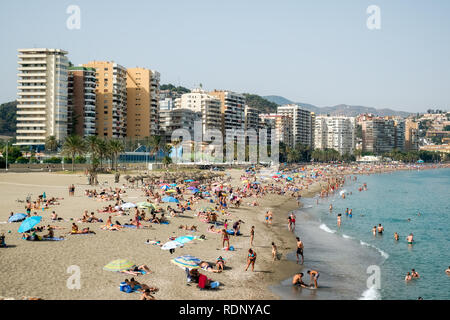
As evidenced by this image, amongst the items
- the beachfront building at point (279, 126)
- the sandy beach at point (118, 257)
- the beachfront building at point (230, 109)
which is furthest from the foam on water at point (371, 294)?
the beachfront building at point (279, 126)

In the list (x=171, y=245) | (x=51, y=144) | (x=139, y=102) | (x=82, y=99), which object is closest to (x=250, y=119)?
(x=139, y=102)

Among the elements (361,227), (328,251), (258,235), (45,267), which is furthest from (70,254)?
(361,227)

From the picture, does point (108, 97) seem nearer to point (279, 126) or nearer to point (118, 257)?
point (279, 126)

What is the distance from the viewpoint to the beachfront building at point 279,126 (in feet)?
574

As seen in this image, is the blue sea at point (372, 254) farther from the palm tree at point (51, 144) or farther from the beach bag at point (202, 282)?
the palm tree at point (51, 144)

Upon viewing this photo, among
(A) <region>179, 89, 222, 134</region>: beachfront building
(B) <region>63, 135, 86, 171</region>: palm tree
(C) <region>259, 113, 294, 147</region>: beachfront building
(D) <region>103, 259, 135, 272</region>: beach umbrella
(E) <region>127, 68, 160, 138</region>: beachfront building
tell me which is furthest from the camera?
(C) <region>259, 113, 294, 147</region>: beachfront building

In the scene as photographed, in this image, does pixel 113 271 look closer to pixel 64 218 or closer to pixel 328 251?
pixel 64 218

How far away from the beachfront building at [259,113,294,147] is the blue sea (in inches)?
5083

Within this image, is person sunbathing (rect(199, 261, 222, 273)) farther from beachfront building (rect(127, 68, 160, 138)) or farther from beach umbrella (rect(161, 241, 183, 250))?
beachfront building (rect(127, 68, 160, 138))

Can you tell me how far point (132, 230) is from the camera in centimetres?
2280

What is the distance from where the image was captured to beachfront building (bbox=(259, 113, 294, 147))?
17488 cm

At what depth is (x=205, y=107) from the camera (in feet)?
470

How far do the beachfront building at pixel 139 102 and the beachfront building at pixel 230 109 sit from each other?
39571 mm

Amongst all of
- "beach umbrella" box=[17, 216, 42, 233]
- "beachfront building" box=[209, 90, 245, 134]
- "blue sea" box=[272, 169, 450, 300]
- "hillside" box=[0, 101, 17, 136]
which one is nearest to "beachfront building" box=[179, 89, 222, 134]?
"beachfront building" box=[209, 90, 245, 134]
